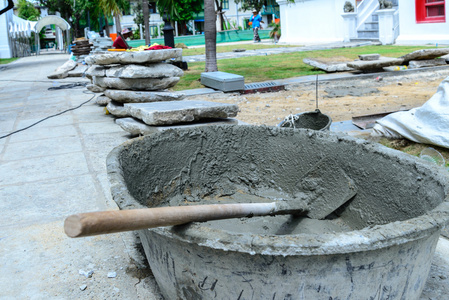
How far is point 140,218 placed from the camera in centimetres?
159

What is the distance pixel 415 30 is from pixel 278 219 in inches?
721

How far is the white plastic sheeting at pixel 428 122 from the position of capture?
4.41 meters

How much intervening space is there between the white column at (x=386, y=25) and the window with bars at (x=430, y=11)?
66.9 inches

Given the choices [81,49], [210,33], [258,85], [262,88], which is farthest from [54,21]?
[262,88]

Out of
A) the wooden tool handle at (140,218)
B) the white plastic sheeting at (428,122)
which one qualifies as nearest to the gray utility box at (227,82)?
the white plastic sheeting at (428,122)

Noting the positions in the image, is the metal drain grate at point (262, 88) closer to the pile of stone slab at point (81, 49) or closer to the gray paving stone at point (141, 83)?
the gray paving stone at point (141, 83)

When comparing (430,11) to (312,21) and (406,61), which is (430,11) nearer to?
(406,61)

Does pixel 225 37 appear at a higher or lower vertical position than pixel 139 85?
higher

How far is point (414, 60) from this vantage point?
11.7 metres

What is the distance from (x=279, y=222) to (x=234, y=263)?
1.52 meters

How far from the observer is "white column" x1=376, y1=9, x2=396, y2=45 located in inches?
798

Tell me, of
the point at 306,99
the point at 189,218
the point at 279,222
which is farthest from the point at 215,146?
the point at 306,99

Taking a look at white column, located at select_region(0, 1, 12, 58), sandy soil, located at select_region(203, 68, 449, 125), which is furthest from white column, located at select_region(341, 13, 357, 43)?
white column, located at select_region(0, 1, 12, 58)

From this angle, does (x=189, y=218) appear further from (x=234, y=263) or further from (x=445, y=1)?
(x=445, y=1)
